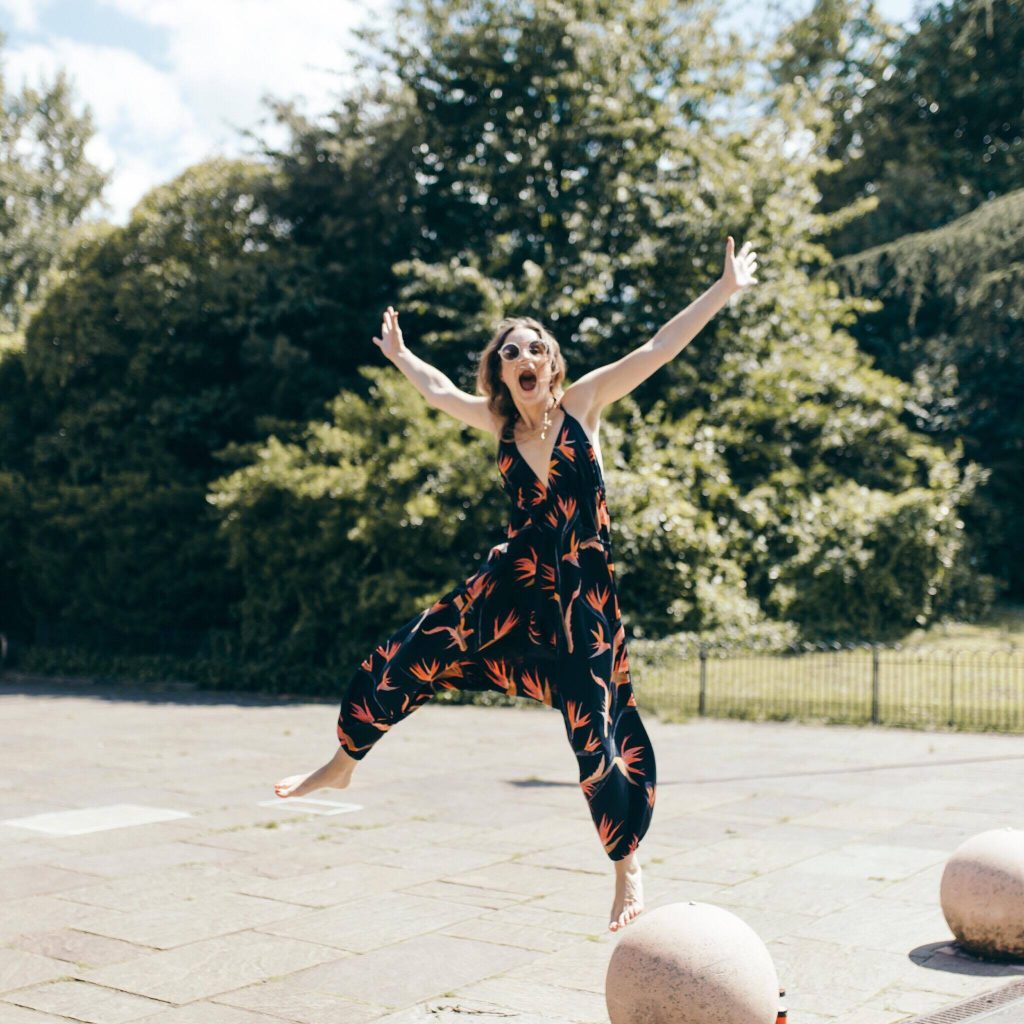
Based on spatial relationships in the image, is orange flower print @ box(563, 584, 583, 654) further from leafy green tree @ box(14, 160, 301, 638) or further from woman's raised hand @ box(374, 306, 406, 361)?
leafy green tree @ box(14, 160, 301, 638)

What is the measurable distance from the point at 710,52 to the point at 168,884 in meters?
16.4

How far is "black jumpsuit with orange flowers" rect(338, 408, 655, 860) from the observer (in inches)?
163

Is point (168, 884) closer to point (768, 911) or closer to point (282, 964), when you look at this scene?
point (282, 964)

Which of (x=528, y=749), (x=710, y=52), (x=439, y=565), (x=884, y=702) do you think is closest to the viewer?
(x=528, y=749)

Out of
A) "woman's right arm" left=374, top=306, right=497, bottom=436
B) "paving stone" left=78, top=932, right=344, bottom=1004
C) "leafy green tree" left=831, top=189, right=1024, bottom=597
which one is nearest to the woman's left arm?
"woman's right arm" left=374, top=306, right=497, bottom=436

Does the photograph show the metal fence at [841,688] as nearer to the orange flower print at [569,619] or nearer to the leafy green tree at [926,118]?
the orange flower print at [569,619]

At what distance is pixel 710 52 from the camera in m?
Answer: 18.9

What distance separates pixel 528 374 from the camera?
14.1ft

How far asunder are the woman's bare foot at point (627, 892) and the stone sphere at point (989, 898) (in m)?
1.28

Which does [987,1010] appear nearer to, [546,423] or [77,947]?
[546,423]

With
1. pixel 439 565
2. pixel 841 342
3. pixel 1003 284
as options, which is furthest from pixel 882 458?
pixel 439 565

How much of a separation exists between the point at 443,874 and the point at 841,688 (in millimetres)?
8794

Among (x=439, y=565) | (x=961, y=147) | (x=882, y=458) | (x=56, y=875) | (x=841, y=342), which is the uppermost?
(x=961, y=147)

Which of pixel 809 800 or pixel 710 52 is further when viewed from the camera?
pixel 710 52
